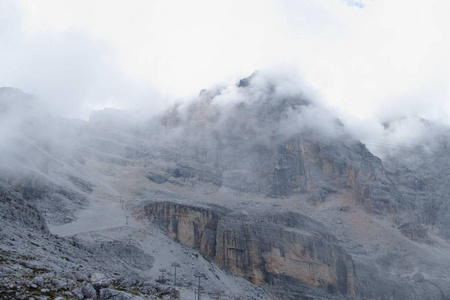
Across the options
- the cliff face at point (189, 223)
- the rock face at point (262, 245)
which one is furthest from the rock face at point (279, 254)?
the cliff face at point (189, 223)

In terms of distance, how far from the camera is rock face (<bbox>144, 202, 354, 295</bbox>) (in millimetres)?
148500

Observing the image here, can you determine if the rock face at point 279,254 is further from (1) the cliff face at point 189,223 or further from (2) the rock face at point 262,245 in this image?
(1) the cliff face at point 189,223

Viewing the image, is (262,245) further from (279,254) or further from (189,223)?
(189,223)

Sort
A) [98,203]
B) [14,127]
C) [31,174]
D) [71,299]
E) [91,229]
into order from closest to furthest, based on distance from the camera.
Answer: [71,299] → [91,229] → [31,174] → [98,203] → [14,127]

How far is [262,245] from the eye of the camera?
155 m

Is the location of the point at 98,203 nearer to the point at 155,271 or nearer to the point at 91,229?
the point at 91,229

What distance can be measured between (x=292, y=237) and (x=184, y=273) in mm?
51363

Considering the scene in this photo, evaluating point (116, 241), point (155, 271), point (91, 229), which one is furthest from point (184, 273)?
point (91, 229)

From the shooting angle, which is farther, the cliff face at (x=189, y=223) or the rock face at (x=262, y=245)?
the cliff face at (x=189, y=223)

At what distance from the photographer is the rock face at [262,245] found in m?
148

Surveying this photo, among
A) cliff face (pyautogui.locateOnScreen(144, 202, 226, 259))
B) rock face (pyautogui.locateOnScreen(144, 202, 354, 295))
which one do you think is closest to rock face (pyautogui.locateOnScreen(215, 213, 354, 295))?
rock face (pyautogui.locateOnScreen(144, 202, 354, 295))

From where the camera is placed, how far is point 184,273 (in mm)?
120125

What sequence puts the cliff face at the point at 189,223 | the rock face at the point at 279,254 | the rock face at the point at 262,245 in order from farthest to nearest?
1. the cliff face at the point at 189,223
2. the rock face at the point at 262,245
3. the rock face at the point at 279,254

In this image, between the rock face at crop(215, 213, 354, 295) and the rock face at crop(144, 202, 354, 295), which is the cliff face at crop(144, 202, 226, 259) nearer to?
the rock face at crop(144, 202, 354, 295)
